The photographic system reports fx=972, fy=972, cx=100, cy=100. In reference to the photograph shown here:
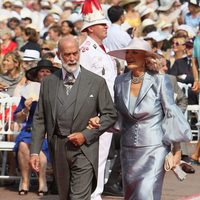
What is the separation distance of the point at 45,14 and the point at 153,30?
4.73 m

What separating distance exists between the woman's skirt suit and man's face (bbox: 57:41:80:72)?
0.50 meters

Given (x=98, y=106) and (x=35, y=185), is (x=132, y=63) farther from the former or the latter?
(x=35, y=185)

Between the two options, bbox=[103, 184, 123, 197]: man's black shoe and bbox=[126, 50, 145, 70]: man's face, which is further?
bbox=[103, 184, 123, 197]: man's black shoe

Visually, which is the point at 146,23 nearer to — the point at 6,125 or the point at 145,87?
the point at 6,125

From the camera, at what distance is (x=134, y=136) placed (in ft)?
27.3

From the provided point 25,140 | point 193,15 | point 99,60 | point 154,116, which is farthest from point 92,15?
point 193,15

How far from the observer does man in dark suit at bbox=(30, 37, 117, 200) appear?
27.3 ft

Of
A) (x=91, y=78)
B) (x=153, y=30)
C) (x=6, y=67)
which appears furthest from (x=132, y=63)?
(x=153, y=30)

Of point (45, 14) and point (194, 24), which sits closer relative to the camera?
point (194, 24)

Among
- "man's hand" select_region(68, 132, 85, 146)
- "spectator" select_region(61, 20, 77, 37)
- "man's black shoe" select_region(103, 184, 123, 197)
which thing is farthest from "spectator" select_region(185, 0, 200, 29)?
"man's hand" select_region(68, 132, 85, 146)

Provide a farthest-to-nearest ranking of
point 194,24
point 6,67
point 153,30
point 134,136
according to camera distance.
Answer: point 194,24
point 153,30
point 6,67
point 134,136

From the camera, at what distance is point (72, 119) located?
27.3ft

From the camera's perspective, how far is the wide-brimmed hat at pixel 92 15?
10.9 metres

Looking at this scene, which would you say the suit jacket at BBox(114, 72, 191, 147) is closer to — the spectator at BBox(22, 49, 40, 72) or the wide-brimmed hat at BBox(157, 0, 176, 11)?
the spectator at BBox(22, 49, 40, 72)
